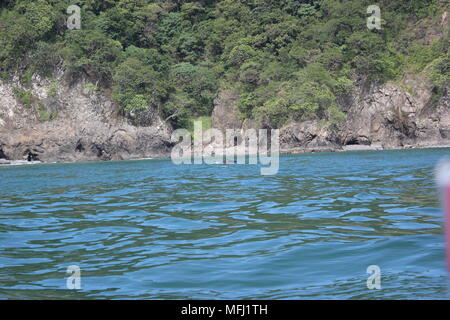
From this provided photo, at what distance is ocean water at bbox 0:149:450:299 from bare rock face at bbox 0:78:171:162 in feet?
107

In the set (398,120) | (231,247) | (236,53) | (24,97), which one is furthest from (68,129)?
(231,247)

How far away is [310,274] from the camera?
13.0 feet

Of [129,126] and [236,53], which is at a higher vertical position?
[236,53]

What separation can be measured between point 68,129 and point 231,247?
39.2 meters

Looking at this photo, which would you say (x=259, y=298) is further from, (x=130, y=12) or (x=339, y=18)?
(x=130, y=12)

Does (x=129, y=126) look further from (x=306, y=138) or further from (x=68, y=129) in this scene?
(x=306, y=138)

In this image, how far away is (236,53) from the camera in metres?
46.9

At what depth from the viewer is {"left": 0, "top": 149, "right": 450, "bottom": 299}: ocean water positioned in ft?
11.9

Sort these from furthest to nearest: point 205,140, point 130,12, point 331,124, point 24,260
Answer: point 130,12 < point 205,140 < point 331,124 < point 24,260

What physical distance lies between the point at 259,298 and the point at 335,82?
4175cm

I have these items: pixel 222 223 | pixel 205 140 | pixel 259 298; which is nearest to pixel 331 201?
pixel 222 223

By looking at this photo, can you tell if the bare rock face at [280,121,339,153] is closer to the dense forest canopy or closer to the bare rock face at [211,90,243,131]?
the dense forest canopy

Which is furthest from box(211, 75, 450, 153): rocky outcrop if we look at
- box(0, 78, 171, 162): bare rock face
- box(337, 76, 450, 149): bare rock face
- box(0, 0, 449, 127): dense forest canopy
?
box(0, 78, 171, 162): bare rock face

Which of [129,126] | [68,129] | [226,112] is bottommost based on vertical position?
[68,129]
